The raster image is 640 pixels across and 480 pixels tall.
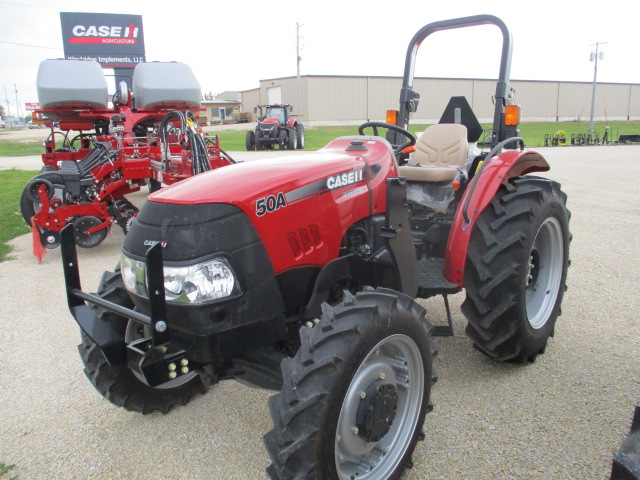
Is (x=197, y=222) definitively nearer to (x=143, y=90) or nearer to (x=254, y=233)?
(x=254, y=233)

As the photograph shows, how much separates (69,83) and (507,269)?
24.4 feet

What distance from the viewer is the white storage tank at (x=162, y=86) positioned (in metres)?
8.11

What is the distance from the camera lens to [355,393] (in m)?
1.96

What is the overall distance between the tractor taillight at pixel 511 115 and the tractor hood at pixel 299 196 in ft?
4.24

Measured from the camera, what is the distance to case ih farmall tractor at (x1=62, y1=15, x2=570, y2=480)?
5.95ft

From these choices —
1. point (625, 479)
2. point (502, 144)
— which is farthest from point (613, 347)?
point (625, 479)

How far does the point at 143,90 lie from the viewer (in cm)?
809

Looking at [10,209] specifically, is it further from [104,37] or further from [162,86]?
[104,37]

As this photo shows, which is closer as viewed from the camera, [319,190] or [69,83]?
[319,190]

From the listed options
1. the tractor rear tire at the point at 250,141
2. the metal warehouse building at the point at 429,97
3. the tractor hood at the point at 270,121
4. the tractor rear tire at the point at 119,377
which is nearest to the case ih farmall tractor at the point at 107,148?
the tractor rear tire at the point at 119,377

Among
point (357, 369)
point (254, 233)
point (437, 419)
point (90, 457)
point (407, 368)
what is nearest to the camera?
point (357, 369)

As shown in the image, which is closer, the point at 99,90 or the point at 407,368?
the point at 407,368

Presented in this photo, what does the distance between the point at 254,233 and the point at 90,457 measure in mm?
1391

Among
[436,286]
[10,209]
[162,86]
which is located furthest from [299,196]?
[10,209]
